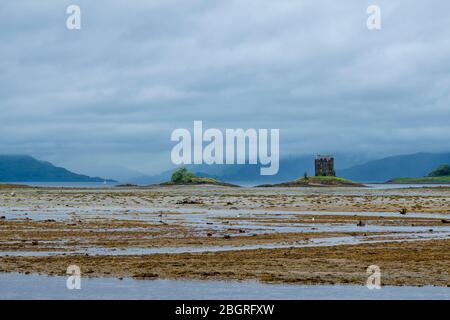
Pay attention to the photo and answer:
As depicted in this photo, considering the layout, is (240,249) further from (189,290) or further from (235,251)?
(189,290)

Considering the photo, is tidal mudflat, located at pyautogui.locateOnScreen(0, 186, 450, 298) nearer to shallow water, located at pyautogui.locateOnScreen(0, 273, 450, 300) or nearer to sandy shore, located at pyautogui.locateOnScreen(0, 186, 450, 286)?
sandy shore, located at pyautogui.locateOnScreen(0, 186, 450, 286)

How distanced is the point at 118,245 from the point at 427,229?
61.5 ft

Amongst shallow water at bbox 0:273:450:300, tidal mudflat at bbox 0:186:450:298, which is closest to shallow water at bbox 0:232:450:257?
tidal mudflat at bbox 0:186:450:298

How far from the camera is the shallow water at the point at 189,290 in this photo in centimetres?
1898

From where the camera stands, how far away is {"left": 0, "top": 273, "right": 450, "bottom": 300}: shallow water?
62.3 feet

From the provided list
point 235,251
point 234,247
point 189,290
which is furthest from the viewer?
point 234,247

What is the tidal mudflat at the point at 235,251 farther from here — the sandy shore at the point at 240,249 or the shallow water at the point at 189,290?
the shallow water at the point at 189,290

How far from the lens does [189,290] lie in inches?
787

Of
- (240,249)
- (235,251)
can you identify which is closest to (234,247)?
(240,249)

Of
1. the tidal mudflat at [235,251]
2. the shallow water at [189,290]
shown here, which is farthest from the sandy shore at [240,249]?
the shallow water at [189,290]
